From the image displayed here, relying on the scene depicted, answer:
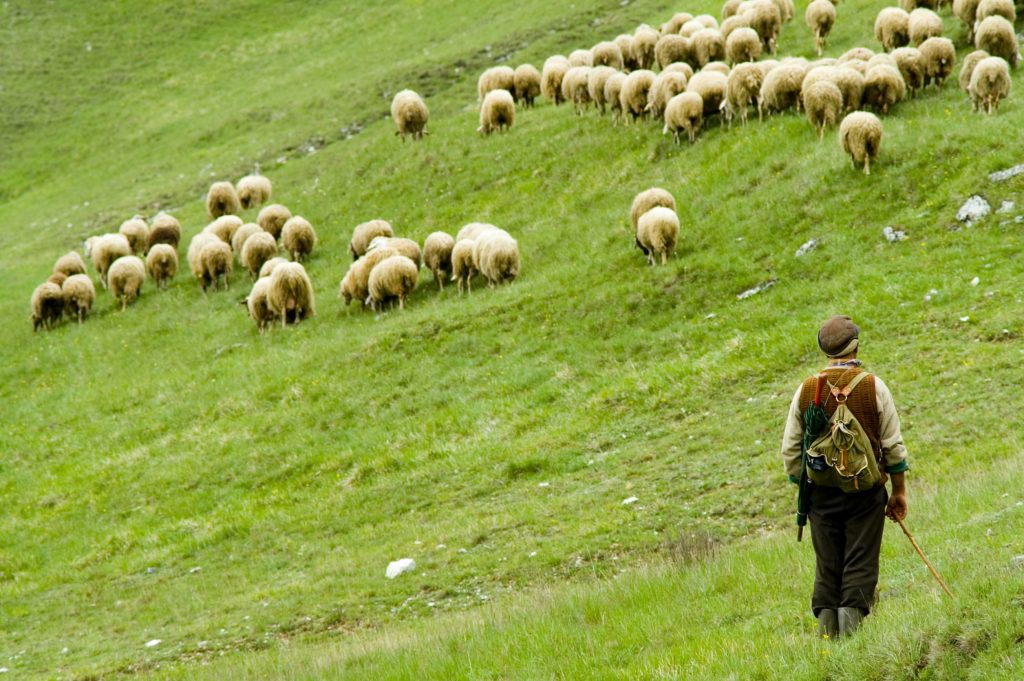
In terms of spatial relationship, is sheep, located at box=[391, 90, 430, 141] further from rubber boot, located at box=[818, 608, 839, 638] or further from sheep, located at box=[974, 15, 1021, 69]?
rubber boot, located at box=[818, 608, 839, 638]

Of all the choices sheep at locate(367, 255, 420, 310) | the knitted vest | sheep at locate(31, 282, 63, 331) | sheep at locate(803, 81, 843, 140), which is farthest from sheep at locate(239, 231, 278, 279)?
the knitted vest

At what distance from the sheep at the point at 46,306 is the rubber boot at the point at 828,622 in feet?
92.0

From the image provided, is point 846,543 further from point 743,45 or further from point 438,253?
point 743,45

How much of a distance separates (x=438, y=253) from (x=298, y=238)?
6368mm

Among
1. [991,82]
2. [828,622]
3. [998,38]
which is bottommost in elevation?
[828,622]

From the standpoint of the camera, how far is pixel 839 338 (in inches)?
280

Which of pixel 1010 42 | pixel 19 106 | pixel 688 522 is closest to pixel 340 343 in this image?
pixel 688 522

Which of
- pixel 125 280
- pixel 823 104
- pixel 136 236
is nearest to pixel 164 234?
pixel 136 236

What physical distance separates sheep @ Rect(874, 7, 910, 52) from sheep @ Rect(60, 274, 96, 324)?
22.9 m

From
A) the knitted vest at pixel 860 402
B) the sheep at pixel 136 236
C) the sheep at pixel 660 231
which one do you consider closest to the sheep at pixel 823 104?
the sheep at pixel 660 231

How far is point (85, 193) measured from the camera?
4866 centimetres

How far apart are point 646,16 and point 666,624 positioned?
4213 cm

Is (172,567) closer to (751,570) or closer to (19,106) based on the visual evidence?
(751,570)

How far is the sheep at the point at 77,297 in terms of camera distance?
30.5 meters
